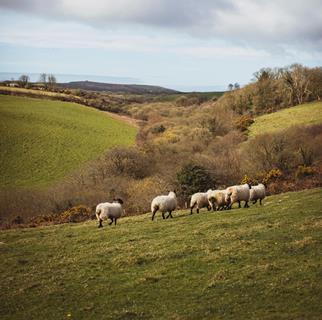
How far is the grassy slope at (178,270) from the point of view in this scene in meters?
13.7

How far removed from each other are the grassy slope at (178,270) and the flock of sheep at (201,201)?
1895 mm

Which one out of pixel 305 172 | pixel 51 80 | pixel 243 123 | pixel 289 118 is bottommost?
pixel 305 172

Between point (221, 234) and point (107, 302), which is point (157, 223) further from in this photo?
point (107, 302)

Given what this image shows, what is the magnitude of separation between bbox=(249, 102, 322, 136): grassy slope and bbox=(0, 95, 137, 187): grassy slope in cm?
2765

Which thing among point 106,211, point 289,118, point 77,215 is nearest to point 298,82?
point 289,118

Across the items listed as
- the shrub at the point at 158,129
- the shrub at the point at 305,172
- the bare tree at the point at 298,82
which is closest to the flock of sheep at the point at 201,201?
the shrub at the point at 305,172

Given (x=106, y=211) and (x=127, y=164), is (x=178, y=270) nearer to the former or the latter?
(x=106, y=211)

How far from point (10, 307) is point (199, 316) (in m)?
6.83

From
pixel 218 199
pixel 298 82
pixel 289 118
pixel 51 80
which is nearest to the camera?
pixel 218 199

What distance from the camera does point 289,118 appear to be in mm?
82062

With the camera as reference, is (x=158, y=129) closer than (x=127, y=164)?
No

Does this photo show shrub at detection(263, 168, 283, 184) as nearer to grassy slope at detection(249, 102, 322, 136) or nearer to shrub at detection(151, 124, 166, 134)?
grassy slope at detection(249, 102, 322, 136)

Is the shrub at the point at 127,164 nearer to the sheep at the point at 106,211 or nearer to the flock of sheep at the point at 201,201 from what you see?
the flock of sheep at the point at 201,201

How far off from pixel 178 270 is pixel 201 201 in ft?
39.5
